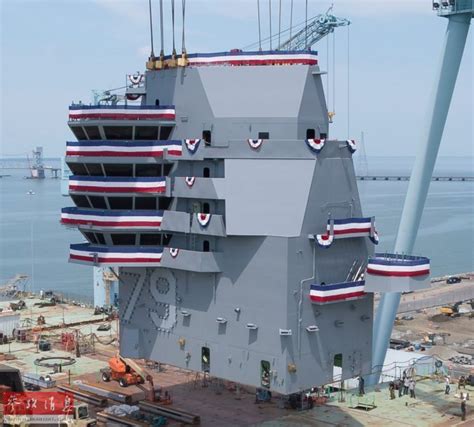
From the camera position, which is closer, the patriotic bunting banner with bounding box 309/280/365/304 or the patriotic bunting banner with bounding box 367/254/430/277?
the patriotic bunting banner with bounding box 309/280/365/304

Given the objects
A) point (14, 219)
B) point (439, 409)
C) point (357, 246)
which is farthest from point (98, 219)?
point (14, 219)

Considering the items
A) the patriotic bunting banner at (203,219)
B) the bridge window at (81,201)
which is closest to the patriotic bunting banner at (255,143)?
the patriotic bunting banner at (203,219)

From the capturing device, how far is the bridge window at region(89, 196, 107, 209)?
32531 mm

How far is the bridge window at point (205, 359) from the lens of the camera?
32031 mm

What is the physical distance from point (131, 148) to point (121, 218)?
2.69 m

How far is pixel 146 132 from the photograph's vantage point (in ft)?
107

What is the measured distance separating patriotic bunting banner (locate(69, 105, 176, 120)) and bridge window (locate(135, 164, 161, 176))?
184cm

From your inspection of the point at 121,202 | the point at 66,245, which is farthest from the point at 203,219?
the point at 66,245

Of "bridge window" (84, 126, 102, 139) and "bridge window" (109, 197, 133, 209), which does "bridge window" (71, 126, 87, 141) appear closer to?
"bridge window" (84, 126, 102, 139)

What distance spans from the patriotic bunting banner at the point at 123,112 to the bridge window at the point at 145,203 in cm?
310

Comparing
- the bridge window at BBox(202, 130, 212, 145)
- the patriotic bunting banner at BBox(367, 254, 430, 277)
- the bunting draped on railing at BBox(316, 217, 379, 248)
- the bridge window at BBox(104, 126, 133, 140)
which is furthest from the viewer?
the bridge window at BBox(104, 126, 133, 140)

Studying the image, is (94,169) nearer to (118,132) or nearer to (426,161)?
(118,132)

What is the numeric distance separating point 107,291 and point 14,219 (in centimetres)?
11807

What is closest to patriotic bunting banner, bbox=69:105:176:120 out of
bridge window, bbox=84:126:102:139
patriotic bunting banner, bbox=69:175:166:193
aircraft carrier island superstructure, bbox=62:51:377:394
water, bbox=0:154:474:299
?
aircraft carrier island superstructure, bbox=62:51:377:394
